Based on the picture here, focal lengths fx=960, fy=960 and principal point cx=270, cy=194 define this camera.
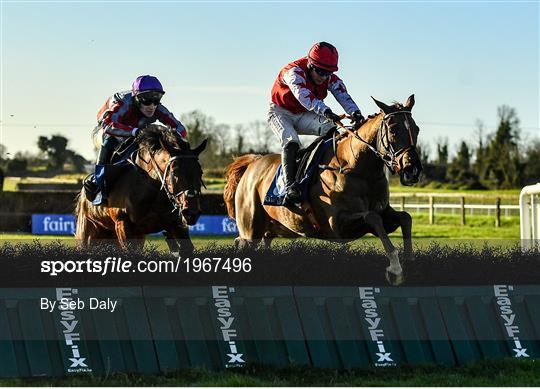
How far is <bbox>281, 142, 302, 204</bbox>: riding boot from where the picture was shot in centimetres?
927

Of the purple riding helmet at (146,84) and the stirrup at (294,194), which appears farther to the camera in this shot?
the purple riding helmet at (146,84)

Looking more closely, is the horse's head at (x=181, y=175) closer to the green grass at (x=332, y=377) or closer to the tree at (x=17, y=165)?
the green grass at (x=332, y=377)

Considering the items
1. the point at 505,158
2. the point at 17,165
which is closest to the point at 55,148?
the point at 17,165

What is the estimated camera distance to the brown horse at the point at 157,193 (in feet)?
29.7

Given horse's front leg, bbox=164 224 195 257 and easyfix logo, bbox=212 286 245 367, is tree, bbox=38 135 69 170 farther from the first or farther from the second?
easyfix logo, bbox=212 286 245 367

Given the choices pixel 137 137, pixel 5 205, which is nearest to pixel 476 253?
pixel 137 137

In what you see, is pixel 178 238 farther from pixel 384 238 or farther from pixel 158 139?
pixel 384 238

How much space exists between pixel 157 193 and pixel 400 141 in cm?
273

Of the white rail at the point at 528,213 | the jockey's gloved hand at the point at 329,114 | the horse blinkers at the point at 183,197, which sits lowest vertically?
the white rail at the point at 528,213

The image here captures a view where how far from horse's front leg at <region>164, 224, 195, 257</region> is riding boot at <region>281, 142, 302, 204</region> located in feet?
3.47

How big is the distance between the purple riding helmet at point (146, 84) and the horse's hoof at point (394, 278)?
3.71 m

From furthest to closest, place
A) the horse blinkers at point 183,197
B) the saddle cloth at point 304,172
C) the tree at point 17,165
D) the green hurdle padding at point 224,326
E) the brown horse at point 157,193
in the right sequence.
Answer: the tree at point 17,165
the saddle cloth at point 304,172
the brown horse at point 157,193
the horse blinkers at point 183,197
the green hurdle padding at point 224,326

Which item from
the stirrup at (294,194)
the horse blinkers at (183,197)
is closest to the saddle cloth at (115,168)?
the horse blinkers at (183,197)

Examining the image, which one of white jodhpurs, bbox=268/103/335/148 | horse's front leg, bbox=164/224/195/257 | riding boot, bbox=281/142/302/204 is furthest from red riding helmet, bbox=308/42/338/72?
horse's front leg, bbox=164/224/195/257
